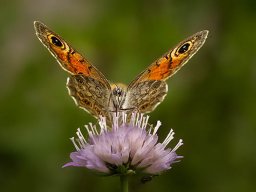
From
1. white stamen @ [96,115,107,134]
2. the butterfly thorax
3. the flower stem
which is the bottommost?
the flower stem

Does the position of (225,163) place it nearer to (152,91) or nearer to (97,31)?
(97,31)

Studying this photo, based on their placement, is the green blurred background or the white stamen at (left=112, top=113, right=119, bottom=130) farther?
the green blurred background

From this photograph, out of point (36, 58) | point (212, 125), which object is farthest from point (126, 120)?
point (36, 58)

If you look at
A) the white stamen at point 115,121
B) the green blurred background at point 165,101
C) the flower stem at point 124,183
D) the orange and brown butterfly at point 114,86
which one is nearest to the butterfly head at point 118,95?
the orange and brown butterfly at point 114,86

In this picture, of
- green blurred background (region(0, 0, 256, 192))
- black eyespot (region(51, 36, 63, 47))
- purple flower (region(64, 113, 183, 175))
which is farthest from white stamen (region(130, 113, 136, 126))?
green blurred background (region(0, 0, 256, 192))

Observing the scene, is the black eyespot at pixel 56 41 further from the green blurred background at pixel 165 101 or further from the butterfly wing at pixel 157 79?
the green blurred background at pixel 165 101

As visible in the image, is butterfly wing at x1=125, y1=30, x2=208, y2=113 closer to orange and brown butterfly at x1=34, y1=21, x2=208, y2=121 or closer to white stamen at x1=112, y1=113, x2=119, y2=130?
orange and brown butterfly at x1=34, y1=21, x2=208, y2=121

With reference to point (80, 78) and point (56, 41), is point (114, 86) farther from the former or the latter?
point (56, 41)
